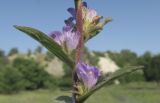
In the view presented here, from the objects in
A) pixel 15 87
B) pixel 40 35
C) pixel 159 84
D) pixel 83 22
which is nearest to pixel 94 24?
pixel 83 22

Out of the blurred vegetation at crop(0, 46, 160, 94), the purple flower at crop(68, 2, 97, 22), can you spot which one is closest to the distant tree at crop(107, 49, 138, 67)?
the blurred vegetation at crop(0, 46, 160, 94)

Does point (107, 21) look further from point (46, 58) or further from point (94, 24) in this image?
point (46, 58)

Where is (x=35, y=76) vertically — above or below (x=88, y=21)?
above

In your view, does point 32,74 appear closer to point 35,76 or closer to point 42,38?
point 35,76

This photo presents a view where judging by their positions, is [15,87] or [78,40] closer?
[78,40]

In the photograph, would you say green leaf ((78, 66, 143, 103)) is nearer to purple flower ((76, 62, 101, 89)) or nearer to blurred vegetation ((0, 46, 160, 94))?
purple flower ((76, 62, 101, 89))

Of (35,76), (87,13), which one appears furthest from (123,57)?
(87,13)

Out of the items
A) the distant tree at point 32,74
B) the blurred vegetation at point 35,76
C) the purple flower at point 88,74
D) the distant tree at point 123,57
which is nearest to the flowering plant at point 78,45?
the purple flower at point 88,74

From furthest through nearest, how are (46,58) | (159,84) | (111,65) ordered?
(46,58), (111,65), (159,84)

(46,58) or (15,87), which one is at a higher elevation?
(46,58)
